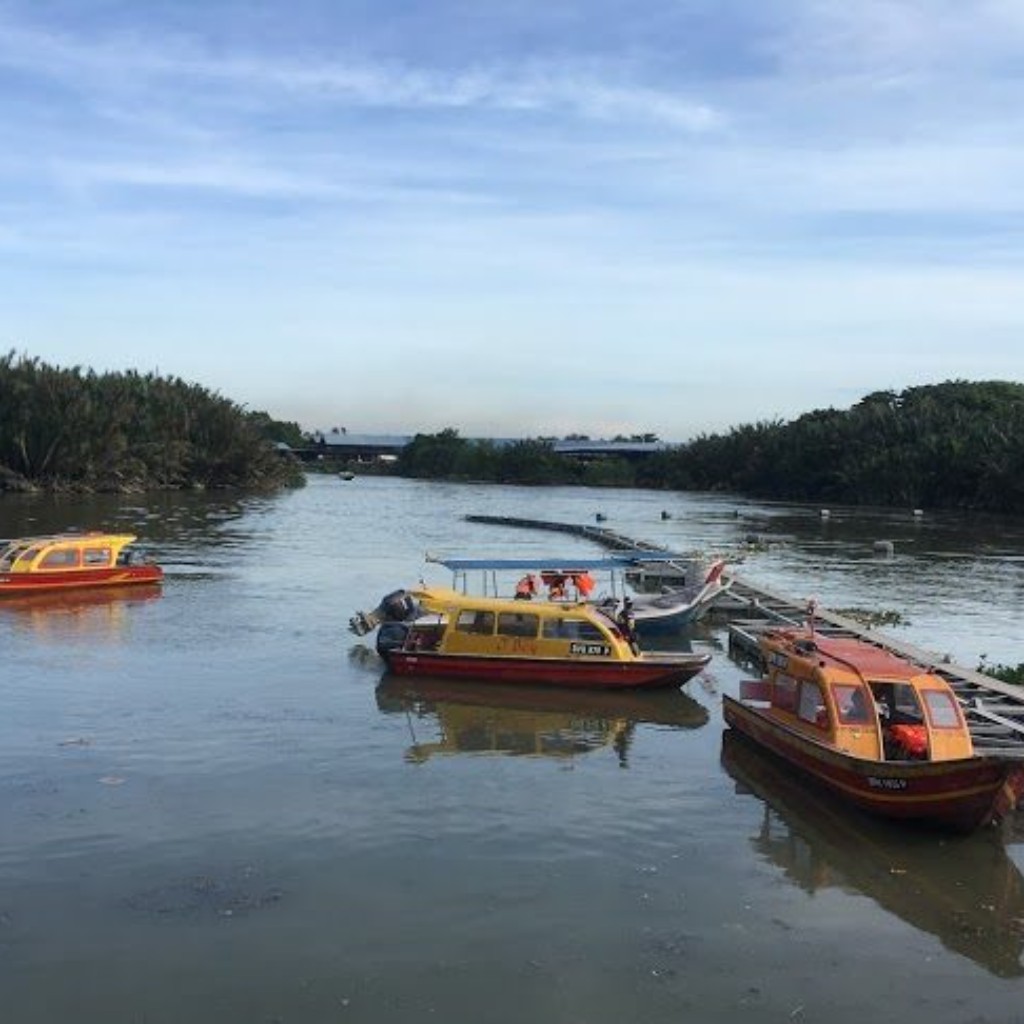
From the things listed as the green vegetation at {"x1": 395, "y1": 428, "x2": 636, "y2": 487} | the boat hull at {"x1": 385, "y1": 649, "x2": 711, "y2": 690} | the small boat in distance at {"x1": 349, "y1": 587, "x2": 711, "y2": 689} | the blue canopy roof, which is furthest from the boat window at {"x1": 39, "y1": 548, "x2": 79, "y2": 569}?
the green vegetation at {"x1": 395, "y1": 428, "x2": 636, "y2": 487}

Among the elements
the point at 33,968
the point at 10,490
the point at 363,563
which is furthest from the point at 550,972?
the point at 10,490

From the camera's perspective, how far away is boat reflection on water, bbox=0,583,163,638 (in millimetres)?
31875

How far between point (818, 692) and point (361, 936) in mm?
8819

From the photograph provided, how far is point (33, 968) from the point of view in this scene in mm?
11570

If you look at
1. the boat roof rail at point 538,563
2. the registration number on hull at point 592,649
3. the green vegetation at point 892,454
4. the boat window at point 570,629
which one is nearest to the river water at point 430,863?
the registration number on hull at point 592,649

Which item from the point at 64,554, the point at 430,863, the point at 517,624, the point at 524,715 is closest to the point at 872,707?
the point at 430,863

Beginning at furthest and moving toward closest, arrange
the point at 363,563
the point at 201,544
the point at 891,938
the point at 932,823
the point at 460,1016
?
1. the point at 201,544
2. the point at 363,563
3. the point at 932,823
4. the point at 891,938
5. the point at 460,1016

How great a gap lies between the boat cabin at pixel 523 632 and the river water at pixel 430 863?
1.09 m

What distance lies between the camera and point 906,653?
27625mm

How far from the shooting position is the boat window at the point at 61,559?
38469mm

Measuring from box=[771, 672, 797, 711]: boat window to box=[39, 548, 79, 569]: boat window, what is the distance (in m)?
26.9

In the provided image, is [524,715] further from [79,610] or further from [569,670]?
[79,610]

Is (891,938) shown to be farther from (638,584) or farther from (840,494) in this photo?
(840,494)

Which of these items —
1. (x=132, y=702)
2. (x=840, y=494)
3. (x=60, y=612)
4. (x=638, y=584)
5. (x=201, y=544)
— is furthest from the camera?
(x=840, y=494)
